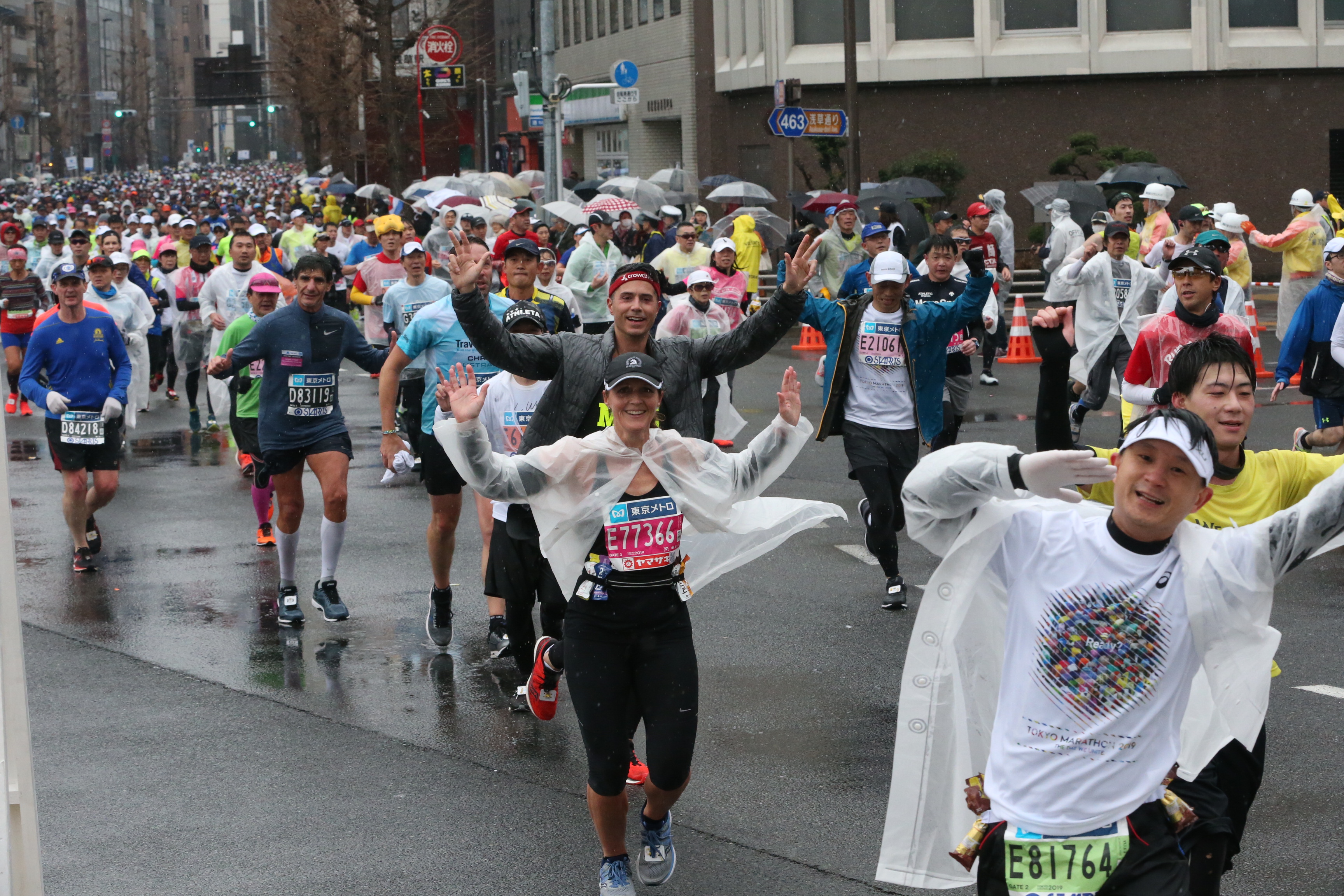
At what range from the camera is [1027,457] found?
11.6 feet

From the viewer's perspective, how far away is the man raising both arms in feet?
29.2

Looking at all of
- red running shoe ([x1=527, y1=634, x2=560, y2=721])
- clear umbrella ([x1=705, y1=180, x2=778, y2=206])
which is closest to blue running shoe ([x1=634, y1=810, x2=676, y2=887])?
red running shoe ([x1=527, y1=634, x2=560, y2=721])

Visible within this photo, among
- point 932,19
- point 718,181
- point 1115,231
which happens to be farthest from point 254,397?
point 932,19

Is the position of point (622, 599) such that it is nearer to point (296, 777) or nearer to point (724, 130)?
point (296, 777)

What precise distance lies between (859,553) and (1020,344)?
36.5 feet

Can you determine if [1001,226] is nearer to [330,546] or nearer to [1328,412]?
[1328,412]

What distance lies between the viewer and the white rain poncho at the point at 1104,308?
13062 millimetres

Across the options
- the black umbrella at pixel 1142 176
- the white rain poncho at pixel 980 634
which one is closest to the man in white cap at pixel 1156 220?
the black umbrella at pixel 1142 176

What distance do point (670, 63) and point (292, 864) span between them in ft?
138

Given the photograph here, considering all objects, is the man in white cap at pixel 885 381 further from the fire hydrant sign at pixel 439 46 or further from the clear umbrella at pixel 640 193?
the fire hydrant sign at pixel 439 46

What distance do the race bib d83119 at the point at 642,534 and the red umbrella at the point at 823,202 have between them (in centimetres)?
1992

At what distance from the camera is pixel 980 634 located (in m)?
3.95

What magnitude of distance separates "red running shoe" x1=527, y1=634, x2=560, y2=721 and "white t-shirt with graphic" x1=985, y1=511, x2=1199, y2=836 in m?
3.05

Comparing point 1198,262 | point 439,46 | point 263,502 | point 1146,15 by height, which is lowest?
point 263,502
